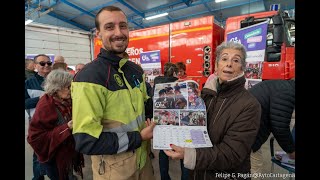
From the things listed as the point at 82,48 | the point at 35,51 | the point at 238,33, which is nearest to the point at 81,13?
the point at 82,48

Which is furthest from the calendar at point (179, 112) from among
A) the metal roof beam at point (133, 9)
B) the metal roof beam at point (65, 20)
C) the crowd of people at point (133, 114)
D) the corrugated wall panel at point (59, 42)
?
the metal roof beam at point (65, 20)

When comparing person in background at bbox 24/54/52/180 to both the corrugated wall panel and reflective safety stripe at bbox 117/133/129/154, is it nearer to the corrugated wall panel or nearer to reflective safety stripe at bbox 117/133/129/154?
reflective safety stripe at bbox 117/133/129/154

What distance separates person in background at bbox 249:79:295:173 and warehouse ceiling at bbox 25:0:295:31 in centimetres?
984

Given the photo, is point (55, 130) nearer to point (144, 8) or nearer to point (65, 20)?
point (144, 8)

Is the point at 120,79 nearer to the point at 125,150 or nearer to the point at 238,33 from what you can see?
the point at 125,150

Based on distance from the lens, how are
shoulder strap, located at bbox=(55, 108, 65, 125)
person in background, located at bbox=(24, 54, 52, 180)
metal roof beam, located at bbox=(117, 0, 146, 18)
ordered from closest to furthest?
shoulder strap, located at bbox=(55, 108, 65, 125)
person in background, located at bbox=(24, 54, 52, 180)
metal roof beam, located at bbox=(117, 0, 146, 18)

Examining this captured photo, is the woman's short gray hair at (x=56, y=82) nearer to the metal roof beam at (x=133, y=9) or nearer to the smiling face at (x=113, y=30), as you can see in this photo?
the smiling face at (x=113, y=30)

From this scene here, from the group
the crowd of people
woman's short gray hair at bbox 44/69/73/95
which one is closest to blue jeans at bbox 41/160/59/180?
woman's short gray hair at bbox 44/69/73/95

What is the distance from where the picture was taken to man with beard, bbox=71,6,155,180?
3.40 feet

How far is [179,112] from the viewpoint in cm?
120

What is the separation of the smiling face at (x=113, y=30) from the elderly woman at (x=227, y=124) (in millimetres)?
644
